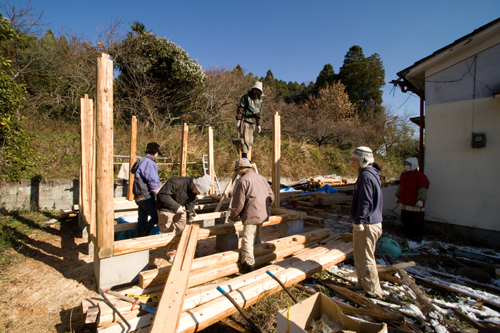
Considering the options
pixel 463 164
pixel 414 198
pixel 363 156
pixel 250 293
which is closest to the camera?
pixel 250 293

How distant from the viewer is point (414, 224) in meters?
6.01

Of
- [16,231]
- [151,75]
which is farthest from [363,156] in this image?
[151,75]

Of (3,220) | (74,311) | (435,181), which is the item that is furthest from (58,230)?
(435,181)

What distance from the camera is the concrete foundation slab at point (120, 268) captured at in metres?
3.37

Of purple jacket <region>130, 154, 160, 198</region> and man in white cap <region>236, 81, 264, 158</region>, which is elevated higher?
man in white cap <region>236, 81, 264, 158</region>

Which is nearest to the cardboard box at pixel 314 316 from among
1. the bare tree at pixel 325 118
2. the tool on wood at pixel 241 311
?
the tool on wood at pixel 241 311

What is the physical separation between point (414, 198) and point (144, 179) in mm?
5970

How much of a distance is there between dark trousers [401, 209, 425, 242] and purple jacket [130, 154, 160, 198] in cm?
577

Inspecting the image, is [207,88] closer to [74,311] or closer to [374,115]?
[74,311]

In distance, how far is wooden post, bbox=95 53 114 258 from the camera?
3039 millimetres

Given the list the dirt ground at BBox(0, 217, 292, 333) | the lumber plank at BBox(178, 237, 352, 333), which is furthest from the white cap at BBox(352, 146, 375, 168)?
the dirt ground at BBox(0, 217, 292, 333)

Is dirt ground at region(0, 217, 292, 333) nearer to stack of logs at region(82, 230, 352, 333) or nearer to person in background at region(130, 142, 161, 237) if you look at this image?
stack of logs at region(82, 230, 352, 333)

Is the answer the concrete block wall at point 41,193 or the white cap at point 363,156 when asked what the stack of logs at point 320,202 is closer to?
the white cap at point 363,156

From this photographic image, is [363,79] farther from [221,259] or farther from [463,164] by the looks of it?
[221,259]
